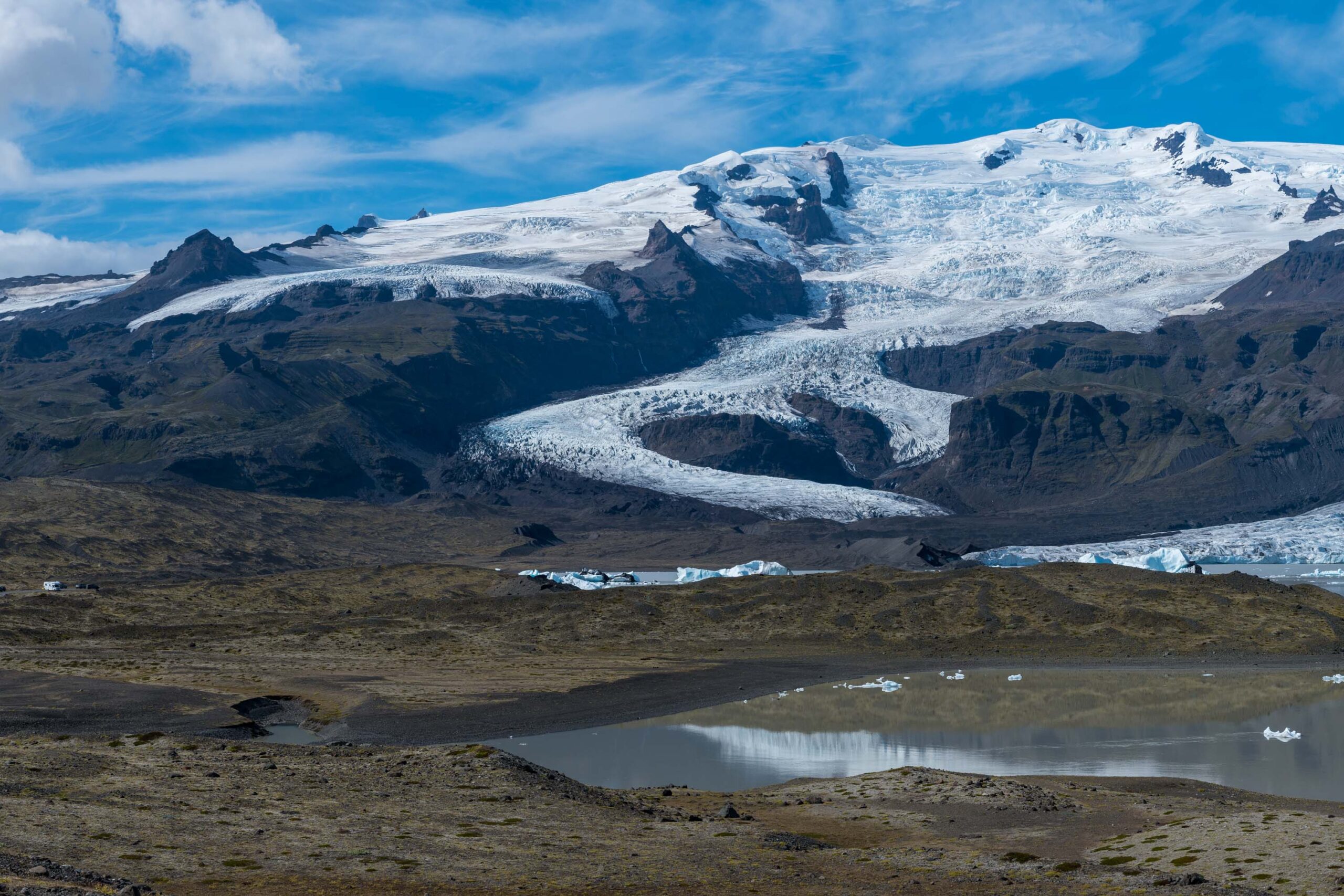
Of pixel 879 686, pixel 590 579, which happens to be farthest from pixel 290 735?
pixel 590 579

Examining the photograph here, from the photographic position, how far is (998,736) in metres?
58.0

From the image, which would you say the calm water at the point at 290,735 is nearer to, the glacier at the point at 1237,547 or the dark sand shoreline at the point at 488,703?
the dark sand shoreline at the point at 488,703

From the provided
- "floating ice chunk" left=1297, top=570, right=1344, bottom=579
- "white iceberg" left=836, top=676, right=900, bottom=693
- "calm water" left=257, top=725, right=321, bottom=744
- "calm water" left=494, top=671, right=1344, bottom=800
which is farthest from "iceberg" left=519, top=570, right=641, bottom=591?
"floating ice chunk" left=1297, top=570, right=1344, bottom=579

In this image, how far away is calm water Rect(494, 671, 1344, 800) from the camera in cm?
4875

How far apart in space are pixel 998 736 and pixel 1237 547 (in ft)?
444

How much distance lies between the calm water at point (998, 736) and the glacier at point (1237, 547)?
88.6 meters

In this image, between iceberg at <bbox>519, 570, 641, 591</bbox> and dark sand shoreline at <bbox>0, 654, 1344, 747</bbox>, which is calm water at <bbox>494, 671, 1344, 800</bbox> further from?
iceberg at <bbox>519, 570, 641, 591</bbox>

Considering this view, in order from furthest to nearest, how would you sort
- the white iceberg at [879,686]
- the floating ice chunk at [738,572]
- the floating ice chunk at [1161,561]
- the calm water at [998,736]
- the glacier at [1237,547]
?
1. the glacier at [1237,547]
2. the floating ice chunk at [1161,561]
3. the floating ice chunk at [738,572]
4. the white iceberg at [879,686]
5. the calm water at [998,736]

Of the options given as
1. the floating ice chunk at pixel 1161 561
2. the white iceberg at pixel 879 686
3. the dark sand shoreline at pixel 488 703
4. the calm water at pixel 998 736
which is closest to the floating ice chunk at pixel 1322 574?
the floating ice chunk at pixel 1161 561

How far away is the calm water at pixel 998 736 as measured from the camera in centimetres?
4875

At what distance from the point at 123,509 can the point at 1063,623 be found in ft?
384

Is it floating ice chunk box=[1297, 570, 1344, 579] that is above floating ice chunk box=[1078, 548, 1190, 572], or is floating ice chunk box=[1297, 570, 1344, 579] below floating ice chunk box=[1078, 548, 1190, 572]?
below

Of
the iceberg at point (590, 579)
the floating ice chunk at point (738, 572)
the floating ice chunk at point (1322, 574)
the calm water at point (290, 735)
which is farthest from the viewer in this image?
the floating ice chunk at point (1322, 574)

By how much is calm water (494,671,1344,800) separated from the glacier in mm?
88580
